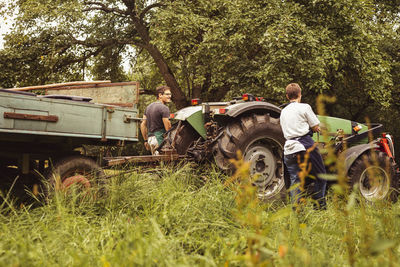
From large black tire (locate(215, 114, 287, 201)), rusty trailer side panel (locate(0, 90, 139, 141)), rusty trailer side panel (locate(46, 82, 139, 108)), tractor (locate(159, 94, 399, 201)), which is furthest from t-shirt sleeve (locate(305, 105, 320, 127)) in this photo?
rusty trailer side panel (locate(46, 82, 139, 108))

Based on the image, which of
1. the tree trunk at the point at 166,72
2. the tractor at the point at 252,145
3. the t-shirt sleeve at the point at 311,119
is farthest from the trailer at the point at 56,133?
the tree trunk at the point at 166,72

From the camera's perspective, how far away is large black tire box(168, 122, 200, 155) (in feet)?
18.5

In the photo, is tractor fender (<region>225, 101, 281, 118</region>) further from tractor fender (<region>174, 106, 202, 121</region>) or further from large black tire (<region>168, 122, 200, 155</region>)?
large black tire (<region>168, 122, 200, 155</region>)

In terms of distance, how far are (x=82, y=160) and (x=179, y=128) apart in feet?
6.01

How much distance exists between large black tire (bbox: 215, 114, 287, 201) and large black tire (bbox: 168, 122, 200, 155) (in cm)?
80

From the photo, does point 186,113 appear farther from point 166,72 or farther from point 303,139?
point 166,72

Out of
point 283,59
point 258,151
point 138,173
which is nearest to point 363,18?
point 283,59

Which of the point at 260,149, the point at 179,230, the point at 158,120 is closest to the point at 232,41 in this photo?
the point at 158,120

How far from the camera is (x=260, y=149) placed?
211 inches

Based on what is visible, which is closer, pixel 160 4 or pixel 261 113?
pixel 261 113

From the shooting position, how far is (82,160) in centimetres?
418

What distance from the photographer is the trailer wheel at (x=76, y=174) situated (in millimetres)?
3896

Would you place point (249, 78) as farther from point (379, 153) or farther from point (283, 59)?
point (379, 153)

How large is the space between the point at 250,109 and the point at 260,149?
23.2 inches
